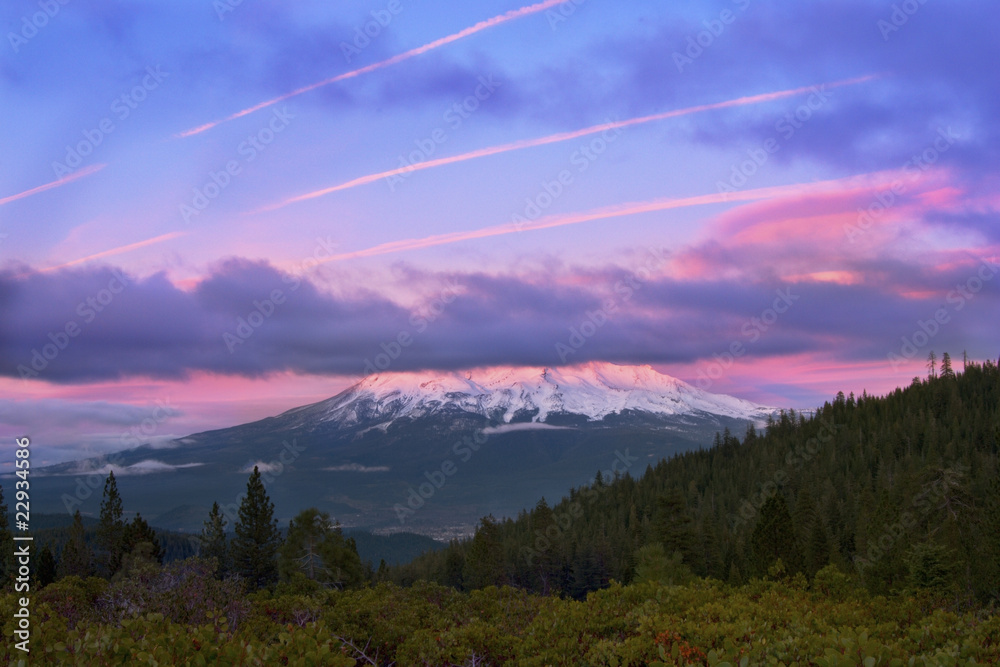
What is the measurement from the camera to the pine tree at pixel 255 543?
7556 centimetres

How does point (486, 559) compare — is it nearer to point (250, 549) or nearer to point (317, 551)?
point (317, 551)

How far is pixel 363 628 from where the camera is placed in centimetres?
2036

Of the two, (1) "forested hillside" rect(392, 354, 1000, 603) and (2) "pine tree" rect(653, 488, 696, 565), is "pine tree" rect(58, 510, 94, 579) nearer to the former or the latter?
(1) "forested hillside" rect(392, 354, 1000, 603)

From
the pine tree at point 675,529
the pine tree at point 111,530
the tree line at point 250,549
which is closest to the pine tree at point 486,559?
the tree line at point 250,549

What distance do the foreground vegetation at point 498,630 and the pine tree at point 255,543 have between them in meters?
50.7

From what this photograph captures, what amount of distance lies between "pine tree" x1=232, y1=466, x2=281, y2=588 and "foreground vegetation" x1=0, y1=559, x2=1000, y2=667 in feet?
166

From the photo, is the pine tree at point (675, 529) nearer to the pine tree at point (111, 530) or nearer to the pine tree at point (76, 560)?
the pine tree at point (111, 530)

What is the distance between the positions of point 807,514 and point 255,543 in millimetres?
66058

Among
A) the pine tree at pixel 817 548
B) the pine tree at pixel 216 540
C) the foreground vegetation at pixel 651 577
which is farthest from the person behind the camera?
the pine tree at pixel 216 540

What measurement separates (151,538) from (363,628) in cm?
8210

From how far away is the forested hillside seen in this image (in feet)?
207

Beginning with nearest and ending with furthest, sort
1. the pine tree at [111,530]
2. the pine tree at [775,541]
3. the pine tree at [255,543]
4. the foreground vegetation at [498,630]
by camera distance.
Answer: the foreground vegetation at [498,630] < the pine tree at [775,541] < the pine tree at [255,543] < the pine tree at [111,530]

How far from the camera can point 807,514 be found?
8925 centimetres

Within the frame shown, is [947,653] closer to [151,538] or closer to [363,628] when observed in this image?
[363,628]
